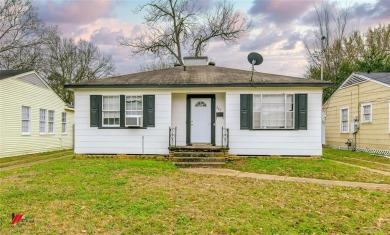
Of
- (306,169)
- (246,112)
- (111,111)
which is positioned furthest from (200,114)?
(306,169)

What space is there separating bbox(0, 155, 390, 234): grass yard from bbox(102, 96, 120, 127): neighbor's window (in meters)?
4.41

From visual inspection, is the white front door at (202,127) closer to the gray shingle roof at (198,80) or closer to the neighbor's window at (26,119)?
the gray shingle roof at (198,80)

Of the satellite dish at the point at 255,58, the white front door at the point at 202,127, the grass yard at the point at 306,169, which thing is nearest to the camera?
the grass yard at the point at 306,169

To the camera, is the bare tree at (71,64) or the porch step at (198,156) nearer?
the porch step at (198,156)

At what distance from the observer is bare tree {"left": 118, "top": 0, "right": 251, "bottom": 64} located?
28.0 metres

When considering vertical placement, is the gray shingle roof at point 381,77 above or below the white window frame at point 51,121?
above

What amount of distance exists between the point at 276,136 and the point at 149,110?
16.3ft

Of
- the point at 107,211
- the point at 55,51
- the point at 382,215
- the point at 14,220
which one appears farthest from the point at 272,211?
the point at 55,51

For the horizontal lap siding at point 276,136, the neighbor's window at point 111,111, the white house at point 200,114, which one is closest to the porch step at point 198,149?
the white house at point 200,114

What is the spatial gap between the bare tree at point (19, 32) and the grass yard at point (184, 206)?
1940cm

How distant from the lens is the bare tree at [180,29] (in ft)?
92.0

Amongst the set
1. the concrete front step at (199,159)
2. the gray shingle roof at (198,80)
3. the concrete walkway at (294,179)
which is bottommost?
the concrete walkway at (294,179)

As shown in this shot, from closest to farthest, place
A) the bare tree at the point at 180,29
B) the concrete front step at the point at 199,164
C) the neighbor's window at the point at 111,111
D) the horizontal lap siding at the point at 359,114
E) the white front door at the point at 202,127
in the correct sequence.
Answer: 1. the concrete front step at the point at 199,164
2. the neighbor's window at the point at 111,111
3. the white front door at the point at 202,127
4. the horizontal lap siding at the point at 359,114
5. the bare tree at the point at 180,29

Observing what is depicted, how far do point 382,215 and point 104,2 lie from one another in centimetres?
1447
